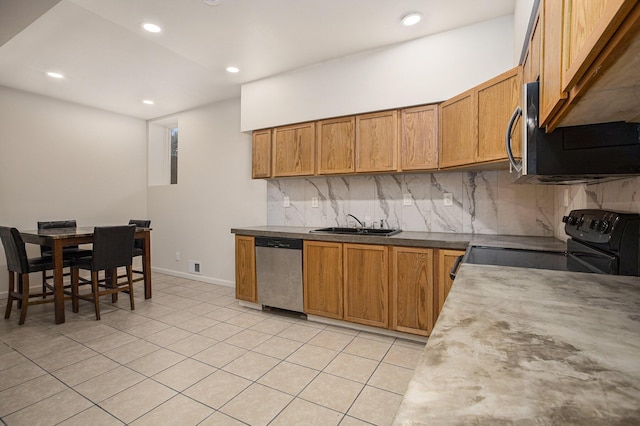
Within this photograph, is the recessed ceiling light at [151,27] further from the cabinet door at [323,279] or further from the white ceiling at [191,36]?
the cabinet door at [323,279]

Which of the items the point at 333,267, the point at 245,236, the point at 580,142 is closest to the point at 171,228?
the point at 245,236

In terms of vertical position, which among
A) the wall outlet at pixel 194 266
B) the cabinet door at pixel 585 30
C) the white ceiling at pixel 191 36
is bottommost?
the wall outlet at pixel 194 266

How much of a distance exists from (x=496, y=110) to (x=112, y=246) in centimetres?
388

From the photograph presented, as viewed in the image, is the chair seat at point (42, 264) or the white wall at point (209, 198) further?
the white wall at point (209, 198)

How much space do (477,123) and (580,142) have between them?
133 cm

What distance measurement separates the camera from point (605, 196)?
1.45m

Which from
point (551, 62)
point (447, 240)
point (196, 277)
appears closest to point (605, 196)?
point (551, 62)

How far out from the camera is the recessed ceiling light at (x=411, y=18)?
2.41 metres

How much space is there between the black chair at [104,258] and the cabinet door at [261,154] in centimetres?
157

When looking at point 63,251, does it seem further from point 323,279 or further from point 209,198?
point 323,279

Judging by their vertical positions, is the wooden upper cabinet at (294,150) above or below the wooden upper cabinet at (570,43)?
above

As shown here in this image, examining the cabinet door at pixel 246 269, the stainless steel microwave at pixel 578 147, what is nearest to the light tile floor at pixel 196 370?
the cabinet door at pixel 246 269

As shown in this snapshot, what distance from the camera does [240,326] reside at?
9.83ft

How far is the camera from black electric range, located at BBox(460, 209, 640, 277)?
43.1 inches
